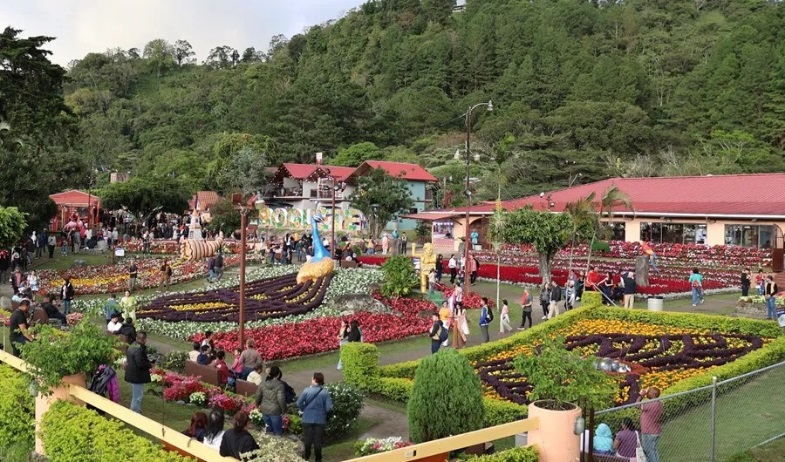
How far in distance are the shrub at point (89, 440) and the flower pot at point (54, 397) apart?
6.8 inches

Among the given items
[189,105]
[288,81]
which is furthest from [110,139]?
[288,81]

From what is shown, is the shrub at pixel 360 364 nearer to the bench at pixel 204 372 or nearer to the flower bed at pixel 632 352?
the flower bed at pixel 632 352

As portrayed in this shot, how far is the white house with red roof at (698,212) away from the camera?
3619 centimetres

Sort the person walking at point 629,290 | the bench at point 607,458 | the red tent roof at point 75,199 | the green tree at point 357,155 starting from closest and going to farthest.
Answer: the bench at point 607,458 → the person walking at point 629,290 → the red tent roof at point 75,199 → the green tree at point 357,155

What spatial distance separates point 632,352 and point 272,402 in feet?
34.8

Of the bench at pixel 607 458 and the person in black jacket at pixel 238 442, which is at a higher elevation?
the person in black jacket at pixel 238 442

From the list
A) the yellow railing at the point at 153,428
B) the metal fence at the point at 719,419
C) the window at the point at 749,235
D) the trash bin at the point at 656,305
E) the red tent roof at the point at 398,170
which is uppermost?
the red tent roof at the point at 398,170

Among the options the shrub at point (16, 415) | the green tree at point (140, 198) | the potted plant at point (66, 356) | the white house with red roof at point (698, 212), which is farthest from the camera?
the green tree at point (140, 198)

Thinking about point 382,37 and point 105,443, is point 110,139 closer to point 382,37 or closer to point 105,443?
point 382,37

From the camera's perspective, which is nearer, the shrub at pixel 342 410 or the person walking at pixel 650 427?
the person walking at pixel 650 427

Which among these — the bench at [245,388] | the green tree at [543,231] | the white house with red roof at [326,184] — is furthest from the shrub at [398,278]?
the white house with red roof at [326,184]

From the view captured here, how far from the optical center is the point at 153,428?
28.8 ft

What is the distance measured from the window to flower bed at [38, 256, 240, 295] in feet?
78.3

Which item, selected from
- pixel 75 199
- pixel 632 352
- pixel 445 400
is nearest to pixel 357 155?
pixel 75 199
